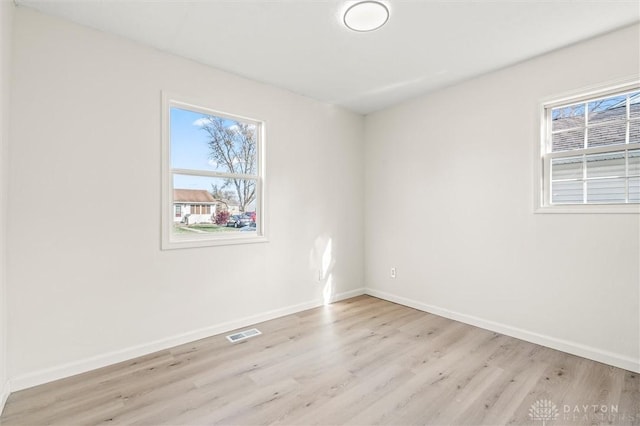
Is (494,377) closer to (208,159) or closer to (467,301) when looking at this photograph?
(467,301)

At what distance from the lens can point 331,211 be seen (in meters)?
4.02

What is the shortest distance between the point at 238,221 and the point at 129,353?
148cm

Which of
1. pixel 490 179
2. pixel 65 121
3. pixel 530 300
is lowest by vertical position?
pixel 530 300

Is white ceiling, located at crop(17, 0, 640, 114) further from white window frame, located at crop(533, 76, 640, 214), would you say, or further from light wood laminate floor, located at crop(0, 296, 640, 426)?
light wood laminate floor, located at crop(0, 296, 640, 426)

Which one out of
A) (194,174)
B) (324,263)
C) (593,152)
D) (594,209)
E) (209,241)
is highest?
(593,152)

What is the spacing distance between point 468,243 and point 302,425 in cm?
245

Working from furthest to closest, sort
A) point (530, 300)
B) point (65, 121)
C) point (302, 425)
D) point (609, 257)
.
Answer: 1. point (530, 300)
2. point (609, 257)
3. point (65, 121)
4. point (302, 425)

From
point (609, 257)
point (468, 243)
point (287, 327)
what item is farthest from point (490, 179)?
point (287, 327)

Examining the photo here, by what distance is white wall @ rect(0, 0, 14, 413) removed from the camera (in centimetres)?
183

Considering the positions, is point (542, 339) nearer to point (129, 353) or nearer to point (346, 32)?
point (346, 32)

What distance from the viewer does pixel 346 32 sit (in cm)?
240

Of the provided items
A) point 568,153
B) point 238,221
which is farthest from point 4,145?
point 568,153

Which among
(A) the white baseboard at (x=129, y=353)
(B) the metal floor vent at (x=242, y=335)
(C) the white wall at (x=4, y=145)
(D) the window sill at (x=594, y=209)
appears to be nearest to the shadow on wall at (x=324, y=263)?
(A) the white baseboard at (x=129, y=353)

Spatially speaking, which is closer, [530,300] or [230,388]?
[230,388]
